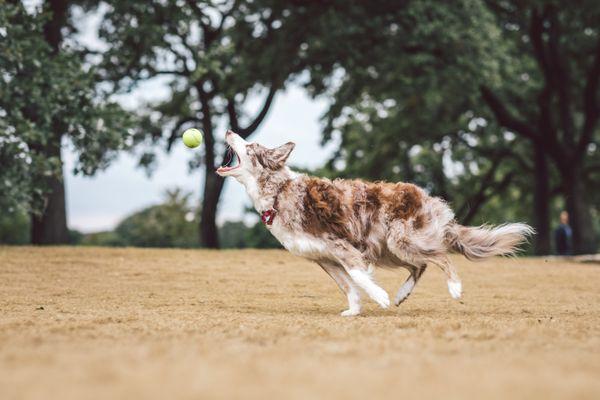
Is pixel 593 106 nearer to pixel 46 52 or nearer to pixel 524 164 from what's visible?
pixel 524 164

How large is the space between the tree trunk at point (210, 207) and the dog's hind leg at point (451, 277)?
63.3 feet

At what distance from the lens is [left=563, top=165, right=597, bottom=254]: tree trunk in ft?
93.3

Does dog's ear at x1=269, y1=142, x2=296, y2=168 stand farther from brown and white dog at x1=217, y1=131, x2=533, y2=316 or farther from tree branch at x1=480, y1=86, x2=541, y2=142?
Result: tree branch at x1=480, y1=86, x2=541, y2=142

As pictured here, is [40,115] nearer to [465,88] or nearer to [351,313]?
[351,313]

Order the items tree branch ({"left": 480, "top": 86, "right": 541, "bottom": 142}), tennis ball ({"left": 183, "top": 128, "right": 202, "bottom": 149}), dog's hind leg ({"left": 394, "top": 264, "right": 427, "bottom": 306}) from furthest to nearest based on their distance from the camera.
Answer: tree branch ({"left": 480, "top": 86, "right": 541, "bottom": 142}), tennis ball ({"left": 183, "top": 128, "right": 202, "bottom": 149}), dog's hind leg ({"left": 394, "top": 264, "right": 427, "bottom": 306})

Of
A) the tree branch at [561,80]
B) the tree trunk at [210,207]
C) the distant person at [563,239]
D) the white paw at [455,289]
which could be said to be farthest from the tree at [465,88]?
the white paw at [455,289]

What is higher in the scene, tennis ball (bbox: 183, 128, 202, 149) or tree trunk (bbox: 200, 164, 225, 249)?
tennis ball (bbox: 183, 128, 202, 149)

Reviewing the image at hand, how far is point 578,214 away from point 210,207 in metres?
13.8

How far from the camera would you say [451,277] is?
9570 mm

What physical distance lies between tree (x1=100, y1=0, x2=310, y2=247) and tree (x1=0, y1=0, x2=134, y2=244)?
2.89 m

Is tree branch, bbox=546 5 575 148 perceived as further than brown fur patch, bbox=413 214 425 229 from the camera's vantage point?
Yes

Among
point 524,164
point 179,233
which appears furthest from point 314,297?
point 179,233

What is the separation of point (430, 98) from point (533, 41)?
16.7 ft

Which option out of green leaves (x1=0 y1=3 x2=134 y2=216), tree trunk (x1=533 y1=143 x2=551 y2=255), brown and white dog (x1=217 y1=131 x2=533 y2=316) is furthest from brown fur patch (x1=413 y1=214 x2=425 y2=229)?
tree trunk (x1=533 y1=143 x2=551 y2=255)
